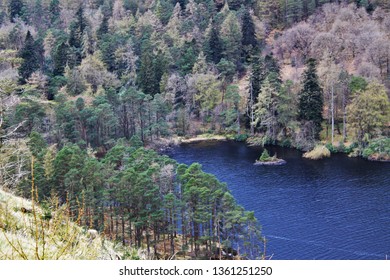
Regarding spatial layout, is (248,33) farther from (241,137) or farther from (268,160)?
(268,160)

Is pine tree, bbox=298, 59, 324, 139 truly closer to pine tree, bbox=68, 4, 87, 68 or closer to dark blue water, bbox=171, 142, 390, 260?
dark blue water, bbox=171, 142, 390, 260

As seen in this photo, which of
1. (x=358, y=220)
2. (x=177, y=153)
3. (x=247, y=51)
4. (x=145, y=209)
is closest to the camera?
(x=145, y=209)

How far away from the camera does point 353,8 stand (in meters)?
65.2

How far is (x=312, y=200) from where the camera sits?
32688 mm

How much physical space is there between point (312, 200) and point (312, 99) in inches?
703

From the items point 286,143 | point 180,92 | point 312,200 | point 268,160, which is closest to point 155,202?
point 312,200

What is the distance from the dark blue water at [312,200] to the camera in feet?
85.6

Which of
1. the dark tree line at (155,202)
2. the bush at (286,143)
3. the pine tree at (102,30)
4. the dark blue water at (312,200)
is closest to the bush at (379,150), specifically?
the dark blue water at (312,200)

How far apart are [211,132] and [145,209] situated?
30.1m

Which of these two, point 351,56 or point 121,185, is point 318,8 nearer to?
point 351,56

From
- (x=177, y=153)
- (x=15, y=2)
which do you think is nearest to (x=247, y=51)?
(x=177, y=153)

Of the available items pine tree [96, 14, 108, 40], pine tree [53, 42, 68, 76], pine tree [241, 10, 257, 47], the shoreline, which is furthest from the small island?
pine tree [96, 14, 108, 40]

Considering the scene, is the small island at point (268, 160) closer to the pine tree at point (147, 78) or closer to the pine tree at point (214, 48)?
the pine tree at point (147, 78)

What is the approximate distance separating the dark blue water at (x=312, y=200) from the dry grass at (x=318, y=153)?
2.55ft
